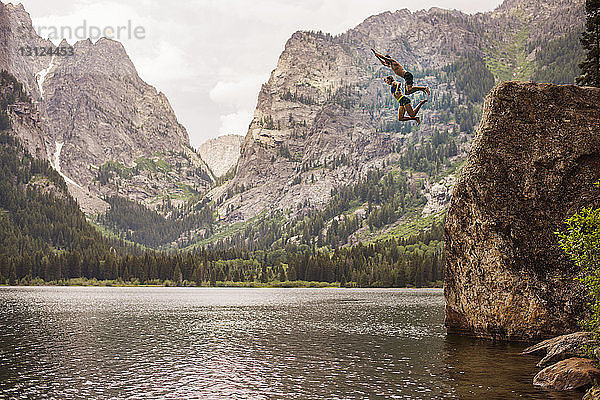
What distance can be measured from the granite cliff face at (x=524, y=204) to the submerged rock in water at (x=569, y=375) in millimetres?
14360

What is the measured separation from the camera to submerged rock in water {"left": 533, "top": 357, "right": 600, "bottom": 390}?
39.1 meters

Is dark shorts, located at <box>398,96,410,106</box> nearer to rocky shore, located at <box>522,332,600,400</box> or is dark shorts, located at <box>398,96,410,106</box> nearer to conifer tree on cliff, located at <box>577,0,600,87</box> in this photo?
rocky shore, located at <box>522,332,600,400</box>

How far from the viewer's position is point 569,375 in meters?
39.8

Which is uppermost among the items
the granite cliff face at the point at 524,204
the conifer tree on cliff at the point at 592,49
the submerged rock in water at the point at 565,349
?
the conifer tree on cliff at the point at 592,49

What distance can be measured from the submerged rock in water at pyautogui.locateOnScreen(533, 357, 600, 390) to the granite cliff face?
1436cm

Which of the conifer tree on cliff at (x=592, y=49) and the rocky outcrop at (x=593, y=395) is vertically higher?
the conifer tree on cliff at (x=592, y=49)

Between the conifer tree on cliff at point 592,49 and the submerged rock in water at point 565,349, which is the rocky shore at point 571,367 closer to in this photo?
the submerged rock in water at point 565,349

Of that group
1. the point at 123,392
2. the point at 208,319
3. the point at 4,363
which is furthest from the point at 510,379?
the point at 208,319

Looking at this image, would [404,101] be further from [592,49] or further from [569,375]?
[592,49]

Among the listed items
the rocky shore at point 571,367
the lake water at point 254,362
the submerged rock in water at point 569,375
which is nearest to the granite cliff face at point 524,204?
the lake water at point 254,362

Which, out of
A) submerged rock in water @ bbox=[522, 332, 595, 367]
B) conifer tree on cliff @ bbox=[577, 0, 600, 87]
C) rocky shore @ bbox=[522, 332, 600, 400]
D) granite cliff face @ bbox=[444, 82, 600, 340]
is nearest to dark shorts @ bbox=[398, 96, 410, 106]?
rocky shore @ bbox=[522, 332, 600, 400]

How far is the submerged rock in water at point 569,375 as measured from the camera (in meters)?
39.1

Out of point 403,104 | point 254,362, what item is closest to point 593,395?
point 403,104

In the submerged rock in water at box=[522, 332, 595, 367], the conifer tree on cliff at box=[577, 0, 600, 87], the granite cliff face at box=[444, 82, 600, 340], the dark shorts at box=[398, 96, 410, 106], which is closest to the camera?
the dark shorts at box=[398, 96, 410, 106]
